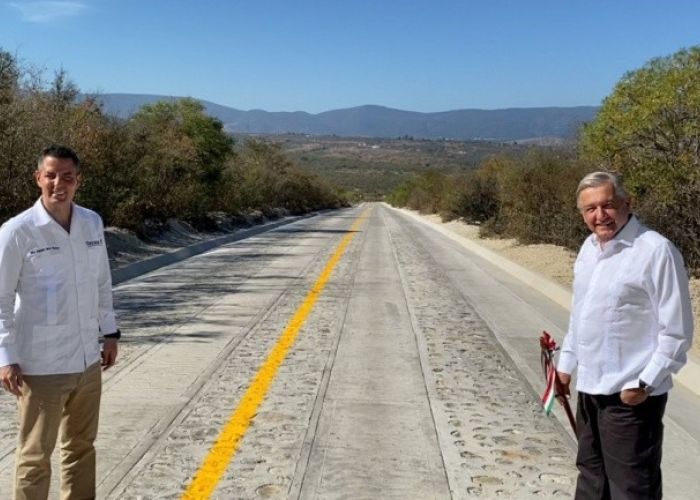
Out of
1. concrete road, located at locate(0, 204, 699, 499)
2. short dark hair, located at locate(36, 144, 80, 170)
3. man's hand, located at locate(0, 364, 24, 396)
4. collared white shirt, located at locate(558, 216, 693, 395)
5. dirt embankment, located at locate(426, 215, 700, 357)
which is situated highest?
short dark hair, located at locate(36, 144, 80, 170)

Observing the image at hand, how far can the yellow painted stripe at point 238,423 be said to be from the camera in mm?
4703

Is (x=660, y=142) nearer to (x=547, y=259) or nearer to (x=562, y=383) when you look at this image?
(x=547, y=259)

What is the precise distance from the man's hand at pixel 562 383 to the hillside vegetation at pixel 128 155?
1352 cm

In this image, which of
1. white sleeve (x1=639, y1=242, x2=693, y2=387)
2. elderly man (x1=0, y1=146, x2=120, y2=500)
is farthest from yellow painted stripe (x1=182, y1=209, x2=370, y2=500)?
white sleeve (x1=639, y1=242, x2=693, y2=387)

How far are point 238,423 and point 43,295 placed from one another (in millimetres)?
2666

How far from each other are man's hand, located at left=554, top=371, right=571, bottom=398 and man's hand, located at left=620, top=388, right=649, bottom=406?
58 centimetres

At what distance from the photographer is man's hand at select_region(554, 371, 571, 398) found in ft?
12.9

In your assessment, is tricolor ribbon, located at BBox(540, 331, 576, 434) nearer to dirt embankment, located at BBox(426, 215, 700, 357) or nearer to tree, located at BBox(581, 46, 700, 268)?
dirt embankment, located at BBox(426, 215, 700, 357)

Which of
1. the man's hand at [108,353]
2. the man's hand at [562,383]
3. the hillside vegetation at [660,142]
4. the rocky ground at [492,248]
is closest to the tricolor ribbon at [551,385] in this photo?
the man's hand at [562,383]

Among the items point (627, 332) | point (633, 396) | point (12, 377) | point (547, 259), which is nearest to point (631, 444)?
point (633, 396)

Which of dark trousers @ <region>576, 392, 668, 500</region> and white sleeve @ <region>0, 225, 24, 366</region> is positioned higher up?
white sleeve @ <region>0, 225, 24, 366</region>

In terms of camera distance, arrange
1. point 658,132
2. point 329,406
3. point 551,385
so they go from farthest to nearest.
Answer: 1. point 658,132
2. point 329,406
3. point 551,385

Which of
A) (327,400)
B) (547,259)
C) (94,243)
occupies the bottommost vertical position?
(547,259)

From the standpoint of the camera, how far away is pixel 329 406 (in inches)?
256
